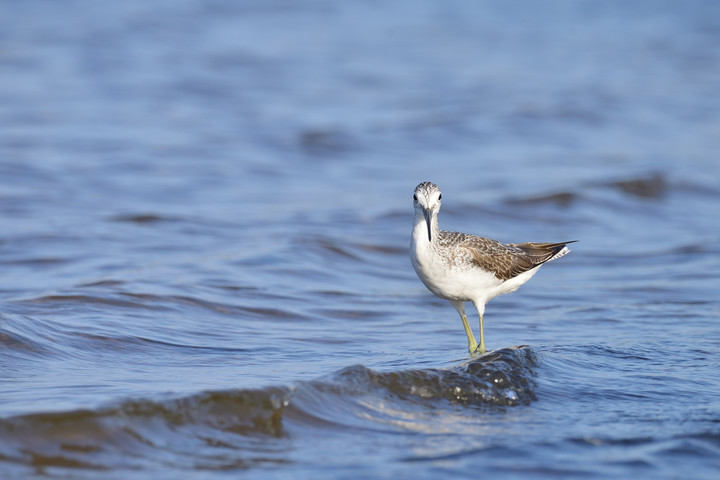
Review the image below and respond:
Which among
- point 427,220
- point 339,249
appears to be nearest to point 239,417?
point 427,220

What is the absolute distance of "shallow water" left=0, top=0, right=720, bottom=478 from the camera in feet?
18.1

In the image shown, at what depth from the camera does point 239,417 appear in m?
5.70

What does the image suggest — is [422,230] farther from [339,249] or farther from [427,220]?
[339,249]

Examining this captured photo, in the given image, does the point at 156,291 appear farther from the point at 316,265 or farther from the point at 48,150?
the point at 48,150

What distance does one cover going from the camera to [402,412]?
605cm

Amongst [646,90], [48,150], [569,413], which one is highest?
[646,90]

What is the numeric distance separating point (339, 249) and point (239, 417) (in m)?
5.58

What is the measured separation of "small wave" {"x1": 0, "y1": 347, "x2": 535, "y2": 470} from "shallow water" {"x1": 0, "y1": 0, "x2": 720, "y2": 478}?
0.06 feet

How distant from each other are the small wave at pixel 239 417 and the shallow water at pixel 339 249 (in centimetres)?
2

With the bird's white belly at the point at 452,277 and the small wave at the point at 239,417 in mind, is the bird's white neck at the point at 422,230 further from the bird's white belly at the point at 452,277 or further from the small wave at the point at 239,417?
the small wave at the point at 239,417

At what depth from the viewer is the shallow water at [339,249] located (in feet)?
18.1

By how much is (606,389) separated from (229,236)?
5.93 m

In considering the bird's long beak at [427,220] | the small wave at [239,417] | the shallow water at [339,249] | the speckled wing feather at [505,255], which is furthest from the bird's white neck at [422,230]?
the small wave at [239,417]

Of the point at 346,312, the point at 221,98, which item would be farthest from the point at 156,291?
the point at 221,98
